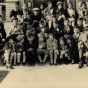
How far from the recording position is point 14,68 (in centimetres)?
617

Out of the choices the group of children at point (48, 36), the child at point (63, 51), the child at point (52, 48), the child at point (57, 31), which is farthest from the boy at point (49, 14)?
the child at point (63, 51)

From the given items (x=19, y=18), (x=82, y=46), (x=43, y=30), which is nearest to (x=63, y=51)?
(x=82, y=46)

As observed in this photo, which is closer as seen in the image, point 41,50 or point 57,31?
point 41,50

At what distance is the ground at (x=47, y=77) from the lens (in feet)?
18.5

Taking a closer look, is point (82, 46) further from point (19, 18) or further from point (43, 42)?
point (19, 18)

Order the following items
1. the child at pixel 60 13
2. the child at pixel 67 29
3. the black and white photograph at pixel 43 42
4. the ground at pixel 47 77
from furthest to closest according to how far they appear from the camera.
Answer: the child at pixel 60 13 → the child at pixel 67 29 → the black and white photograph at pixel 43 42 → the ground at pixel 47 77

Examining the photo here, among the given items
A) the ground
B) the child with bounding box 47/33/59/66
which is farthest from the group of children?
the ground

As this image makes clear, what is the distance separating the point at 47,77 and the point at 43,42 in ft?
3.08

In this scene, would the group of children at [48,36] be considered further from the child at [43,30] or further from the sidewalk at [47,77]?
the sidewalk at [47,77]

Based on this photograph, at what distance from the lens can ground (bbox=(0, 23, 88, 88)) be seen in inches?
223

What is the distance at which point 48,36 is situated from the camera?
20.9 ft

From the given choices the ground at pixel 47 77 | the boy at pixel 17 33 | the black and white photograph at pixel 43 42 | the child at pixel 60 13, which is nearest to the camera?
the ground at pixel 47 77

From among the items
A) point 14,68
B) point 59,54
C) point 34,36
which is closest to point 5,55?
point 14,68

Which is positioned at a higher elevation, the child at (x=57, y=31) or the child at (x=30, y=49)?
the child at (x=57, y=31)
